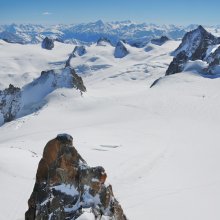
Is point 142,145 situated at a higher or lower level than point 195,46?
higher

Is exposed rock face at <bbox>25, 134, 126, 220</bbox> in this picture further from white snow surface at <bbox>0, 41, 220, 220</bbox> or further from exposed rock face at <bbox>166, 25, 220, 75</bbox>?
exposed rock face at <bbox>166, 25, 220, 75</bbox>

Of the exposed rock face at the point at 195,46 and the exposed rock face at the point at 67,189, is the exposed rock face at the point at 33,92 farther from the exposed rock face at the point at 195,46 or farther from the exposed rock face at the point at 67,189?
the exposed rock face at the point at 67,189

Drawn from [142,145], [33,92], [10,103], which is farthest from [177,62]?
[142,145]

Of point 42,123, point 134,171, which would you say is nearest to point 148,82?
point 42,123

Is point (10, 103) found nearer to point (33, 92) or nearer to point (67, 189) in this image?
point (33, 92)

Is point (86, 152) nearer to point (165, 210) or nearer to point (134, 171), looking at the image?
point (134, 171)

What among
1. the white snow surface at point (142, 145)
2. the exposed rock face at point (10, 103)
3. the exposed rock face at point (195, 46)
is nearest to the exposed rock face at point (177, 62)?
the exposed rock face at point (195, 46)

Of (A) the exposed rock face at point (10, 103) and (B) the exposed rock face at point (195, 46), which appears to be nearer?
(A) the exposed rock face at point (10, 103)
